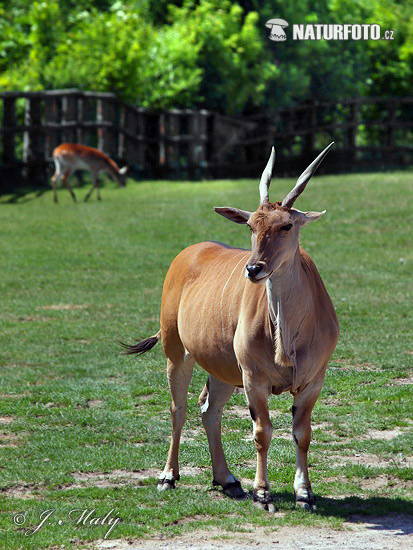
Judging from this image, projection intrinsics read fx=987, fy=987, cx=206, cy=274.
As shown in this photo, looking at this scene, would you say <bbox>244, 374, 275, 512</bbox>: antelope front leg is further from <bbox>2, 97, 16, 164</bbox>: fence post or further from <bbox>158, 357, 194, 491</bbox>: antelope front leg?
<bbox>2, 97, 16, 164</bbox>: fence post

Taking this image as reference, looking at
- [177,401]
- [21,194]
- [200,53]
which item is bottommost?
[177,401]

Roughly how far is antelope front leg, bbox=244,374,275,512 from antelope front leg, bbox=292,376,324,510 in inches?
7.4

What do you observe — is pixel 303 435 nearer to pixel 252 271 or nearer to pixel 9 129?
pixel 252 271

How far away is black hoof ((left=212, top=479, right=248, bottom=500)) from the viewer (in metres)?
6.52

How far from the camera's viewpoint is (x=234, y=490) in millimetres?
6551

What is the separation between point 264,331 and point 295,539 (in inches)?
50.8

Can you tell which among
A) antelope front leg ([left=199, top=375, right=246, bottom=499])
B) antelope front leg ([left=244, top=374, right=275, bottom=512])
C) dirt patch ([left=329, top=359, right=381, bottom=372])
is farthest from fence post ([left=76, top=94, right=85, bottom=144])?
antelope front leg ([left=244, top=374, right=275, bottom=512])

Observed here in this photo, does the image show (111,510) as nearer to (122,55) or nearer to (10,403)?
(10,403)

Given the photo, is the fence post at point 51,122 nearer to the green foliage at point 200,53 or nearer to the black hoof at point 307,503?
the green foliage at point 200,53

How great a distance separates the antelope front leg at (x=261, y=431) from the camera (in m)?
6.13

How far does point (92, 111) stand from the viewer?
27.3m

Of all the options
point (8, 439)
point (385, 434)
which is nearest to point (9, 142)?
point (8, 439)

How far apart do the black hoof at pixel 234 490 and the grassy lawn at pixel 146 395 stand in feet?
0.24

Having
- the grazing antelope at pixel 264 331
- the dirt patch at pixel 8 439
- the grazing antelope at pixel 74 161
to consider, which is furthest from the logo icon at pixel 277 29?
the grazing antelope at pixel 264 331
